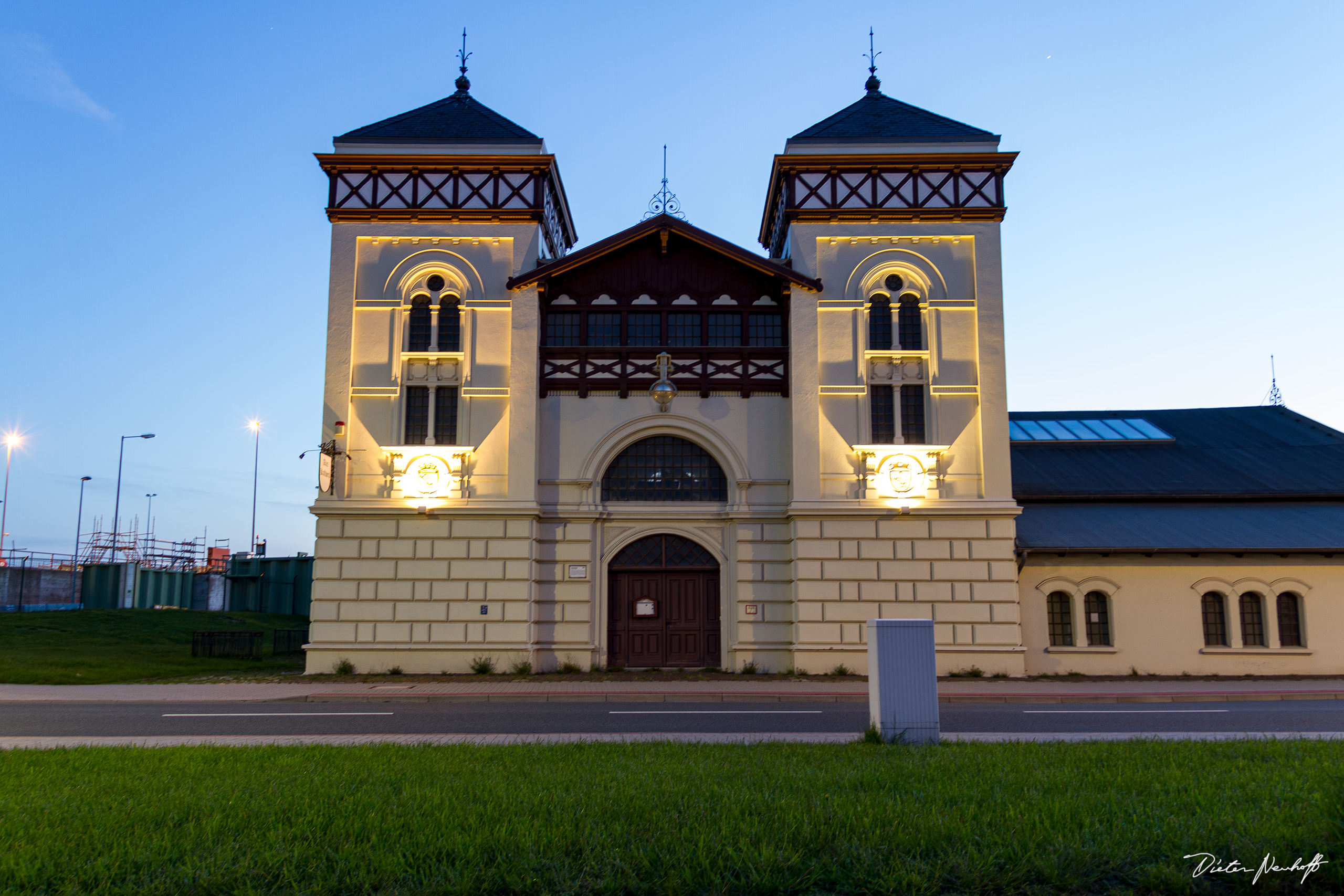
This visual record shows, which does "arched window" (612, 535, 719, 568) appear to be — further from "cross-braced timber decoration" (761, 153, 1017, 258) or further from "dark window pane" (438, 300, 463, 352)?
"cross-braced timber decoration" (761, 153, 1017, 258)

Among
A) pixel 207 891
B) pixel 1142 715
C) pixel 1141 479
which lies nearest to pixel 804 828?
pixel 207 891

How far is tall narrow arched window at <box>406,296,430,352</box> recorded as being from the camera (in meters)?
23.5

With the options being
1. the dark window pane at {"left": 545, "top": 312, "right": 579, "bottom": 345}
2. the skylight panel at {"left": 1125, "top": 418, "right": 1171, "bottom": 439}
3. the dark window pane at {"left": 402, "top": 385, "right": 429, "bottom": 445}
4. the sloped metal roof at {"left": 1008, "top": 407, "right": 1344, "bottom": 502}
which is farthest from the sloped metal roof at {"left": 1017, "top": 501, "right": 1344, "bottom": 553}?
the dark window pane at {"left": 402, "top": 385, "right": 429, "bottom": 445}

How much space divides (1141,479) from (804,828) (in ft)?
80.2

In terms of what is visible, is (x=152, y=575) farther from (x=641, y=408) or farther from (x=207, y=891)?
(x=207, y=891)

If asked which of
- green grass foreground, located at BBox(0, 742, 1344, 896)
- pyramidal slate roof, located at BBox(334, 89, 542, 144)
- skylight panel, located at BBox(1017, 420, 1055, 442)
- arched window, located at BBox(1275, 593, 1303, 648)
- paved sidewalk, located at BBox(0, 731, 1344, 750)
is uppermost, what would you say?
pyramidal slate roof, located at BBox(334, 89, 542, 144)

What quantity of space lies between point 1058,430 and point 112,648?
30574 millimetres

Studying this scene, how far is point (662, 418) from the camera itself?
23.3m

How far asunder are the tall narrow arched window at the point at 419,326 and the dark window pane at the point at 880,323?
37.7 feet

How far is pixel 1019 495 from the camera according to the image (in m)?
25.5

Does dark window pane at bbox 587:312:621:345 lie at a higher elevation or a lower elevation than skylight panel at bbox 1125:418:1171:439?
higher

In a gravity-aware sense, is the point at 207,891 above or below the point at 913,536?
below

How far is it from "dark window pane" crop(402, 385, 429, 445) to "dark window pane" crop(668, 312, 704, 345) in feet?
21.3

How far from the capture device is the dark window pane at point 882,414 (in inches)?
912
